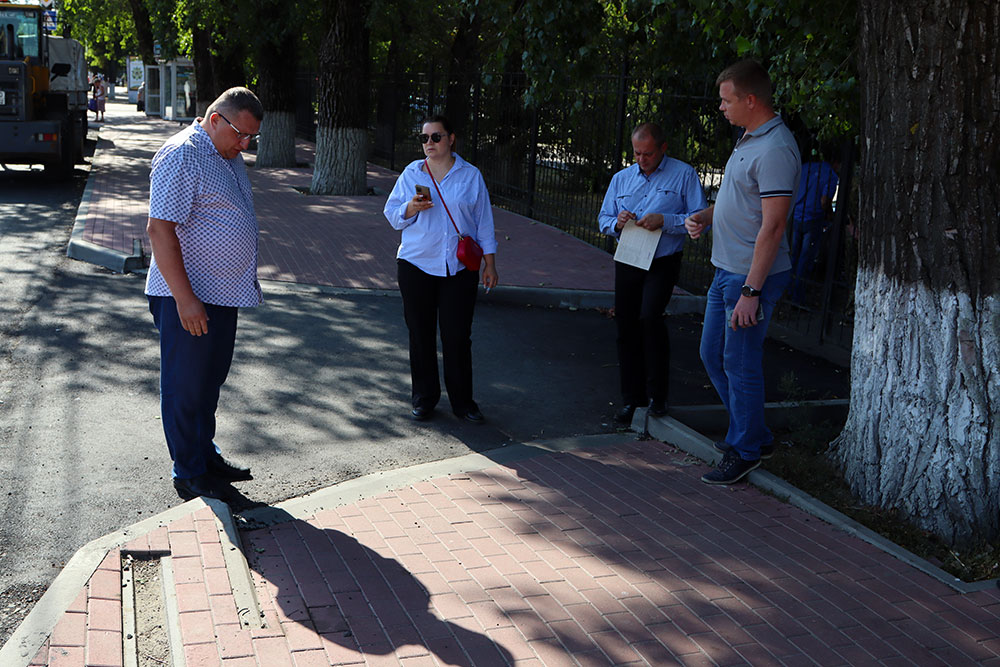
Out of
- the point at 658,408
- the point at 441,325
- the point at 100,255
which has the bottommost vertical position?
the point at 658,408

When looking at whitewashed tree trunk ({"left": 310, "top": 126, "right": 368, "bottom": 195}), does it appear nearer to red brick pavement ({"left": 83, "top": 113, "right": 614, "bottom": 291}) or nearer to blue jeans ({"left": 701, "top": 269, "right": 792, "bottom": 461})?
red brick pavement ({"left": 83, "top": 113, "right": 614, "bottom": 291})

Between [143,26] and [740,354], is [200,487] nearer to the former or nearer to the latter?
[740,354]

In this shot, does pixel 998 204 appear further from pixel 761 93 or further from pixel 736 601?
pixel 736 601

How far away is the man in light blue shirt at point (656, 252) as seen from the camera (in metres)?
5.92

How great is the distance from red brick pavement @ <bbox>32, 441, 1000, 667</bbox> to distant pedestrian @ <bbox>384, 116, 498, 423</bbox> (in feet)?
4.24

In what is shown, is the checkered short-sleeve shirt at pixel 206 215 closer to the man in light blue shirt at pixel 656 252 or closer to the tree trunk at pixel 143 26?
the man in light blue shirt at pixel 656 252

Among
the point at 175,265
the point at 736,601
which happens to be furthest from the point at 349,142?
the point at 736,601

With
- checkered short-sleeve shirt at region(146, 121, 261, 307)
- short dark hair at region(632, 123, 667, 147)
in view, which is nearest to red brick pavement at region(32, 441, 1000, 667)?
checkered short-sleeve shirt at region(146, 121, 261, 307)

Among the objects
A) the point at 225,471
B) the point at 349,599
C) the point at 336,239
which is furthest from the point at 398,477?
the point at 336,239

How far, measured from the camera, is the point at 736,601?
12.6ft

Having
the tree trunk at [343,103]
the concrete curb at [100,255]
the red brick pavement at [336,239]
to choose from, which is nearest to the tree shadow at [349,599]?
the red brick pavement at [336,239]

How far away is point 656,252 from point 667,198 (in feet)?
1.09

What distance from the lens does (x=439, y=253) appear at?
19.3 ft

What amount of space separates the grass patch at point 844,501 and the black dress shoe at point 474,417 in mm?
1761
